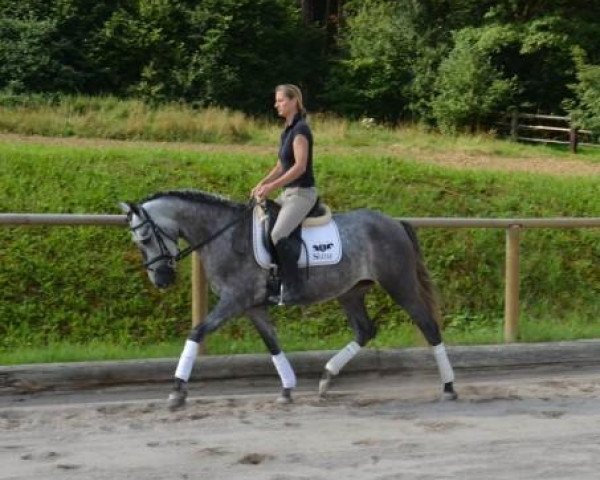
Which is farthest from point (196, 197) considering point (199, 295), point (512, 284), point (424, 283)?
point (512, 284)

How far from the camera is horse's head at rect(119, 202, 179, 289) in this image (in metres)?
8.30

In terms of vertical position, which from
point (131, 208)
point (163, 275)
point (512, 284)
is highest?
point (131, 208)

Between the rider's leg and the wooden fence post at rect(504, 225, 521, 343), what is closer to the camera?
the rider's leg

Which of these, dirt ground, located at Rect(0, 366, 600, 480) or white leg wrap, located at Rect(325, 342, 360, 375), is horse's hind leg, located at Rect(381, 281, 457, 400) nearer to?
dirt ground, located at Rect(0, 366, 600, 480)

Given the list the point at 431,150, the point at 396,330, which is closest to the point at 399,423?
the point at 396,330

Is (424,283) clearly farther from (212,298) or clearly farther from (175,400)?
(212,298)

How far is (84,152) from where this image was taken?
15250 millimetres

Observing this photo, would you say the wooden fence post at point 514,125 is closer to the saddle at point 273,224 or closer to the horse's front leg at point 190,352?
the saddle at point 273,224

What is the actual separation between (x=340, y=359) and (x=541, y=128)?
83.4ft

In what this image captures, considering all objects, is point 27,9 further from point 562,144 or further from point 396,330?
point 396,330

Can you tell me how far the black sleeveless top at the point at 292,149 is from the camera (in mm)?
8492

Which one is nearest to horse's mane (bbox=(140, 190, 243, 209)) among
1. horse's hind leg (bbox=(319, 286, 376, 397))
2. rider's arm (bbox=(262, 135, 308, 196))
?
rider's arm (bbox=(262, 135, 308, 196))

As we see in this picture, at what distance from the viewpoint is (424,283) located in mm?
9305

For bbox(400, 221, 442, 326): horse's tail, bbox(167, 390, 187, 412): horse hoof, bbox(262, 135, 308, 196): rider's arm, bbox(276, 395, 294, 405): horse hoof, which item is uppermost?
bbox(262, 135, 308, 196): rider's arm
